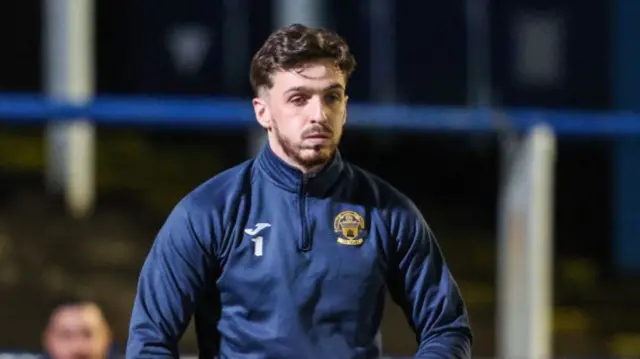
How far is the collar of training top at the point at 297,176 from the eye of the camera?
116 centimetres

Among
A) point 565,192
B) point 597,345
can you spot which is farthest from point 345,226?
point 565,192

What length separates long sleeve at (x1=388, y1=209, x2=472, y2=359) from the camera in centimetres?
116

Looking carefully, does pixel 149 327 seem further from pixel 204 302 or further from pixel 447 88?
pixel 447 88

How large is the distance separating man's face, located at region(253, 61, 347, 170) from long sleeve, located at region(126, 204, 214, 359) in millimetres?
118

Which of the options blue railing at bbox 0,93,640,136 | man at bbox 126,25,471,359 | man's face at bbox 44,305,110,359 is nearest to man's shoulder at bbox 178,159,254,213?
man at bbox 126,25,471,359

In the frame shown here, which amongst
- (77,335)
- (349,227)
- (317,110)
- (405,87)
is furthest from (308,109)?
(405,87)

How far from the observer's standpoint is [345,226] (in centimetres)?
115

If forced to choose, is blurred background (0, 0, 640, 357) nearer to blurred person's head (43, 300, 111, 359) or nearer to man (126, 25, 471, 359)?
blurred person's head (43, 300, 111, 359)

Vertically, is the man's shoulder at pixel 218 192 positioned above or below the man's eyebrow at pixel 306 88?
below

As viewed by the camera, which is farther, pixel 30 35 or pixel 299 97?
pixel 30 35

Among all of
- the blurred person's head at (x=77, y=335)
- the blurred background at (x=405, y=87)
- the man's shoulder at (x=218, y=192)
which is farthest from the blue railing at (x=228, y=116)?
the man's shoulder at (x=218, y=192)

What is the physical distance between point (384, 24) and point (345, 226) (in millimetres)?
3918

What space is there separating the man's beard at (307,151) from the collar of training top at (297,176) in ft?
0.03

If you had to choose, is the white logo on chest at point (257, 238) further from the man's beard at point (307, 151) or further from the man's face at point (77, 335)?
the man's face at point (77, 335)
